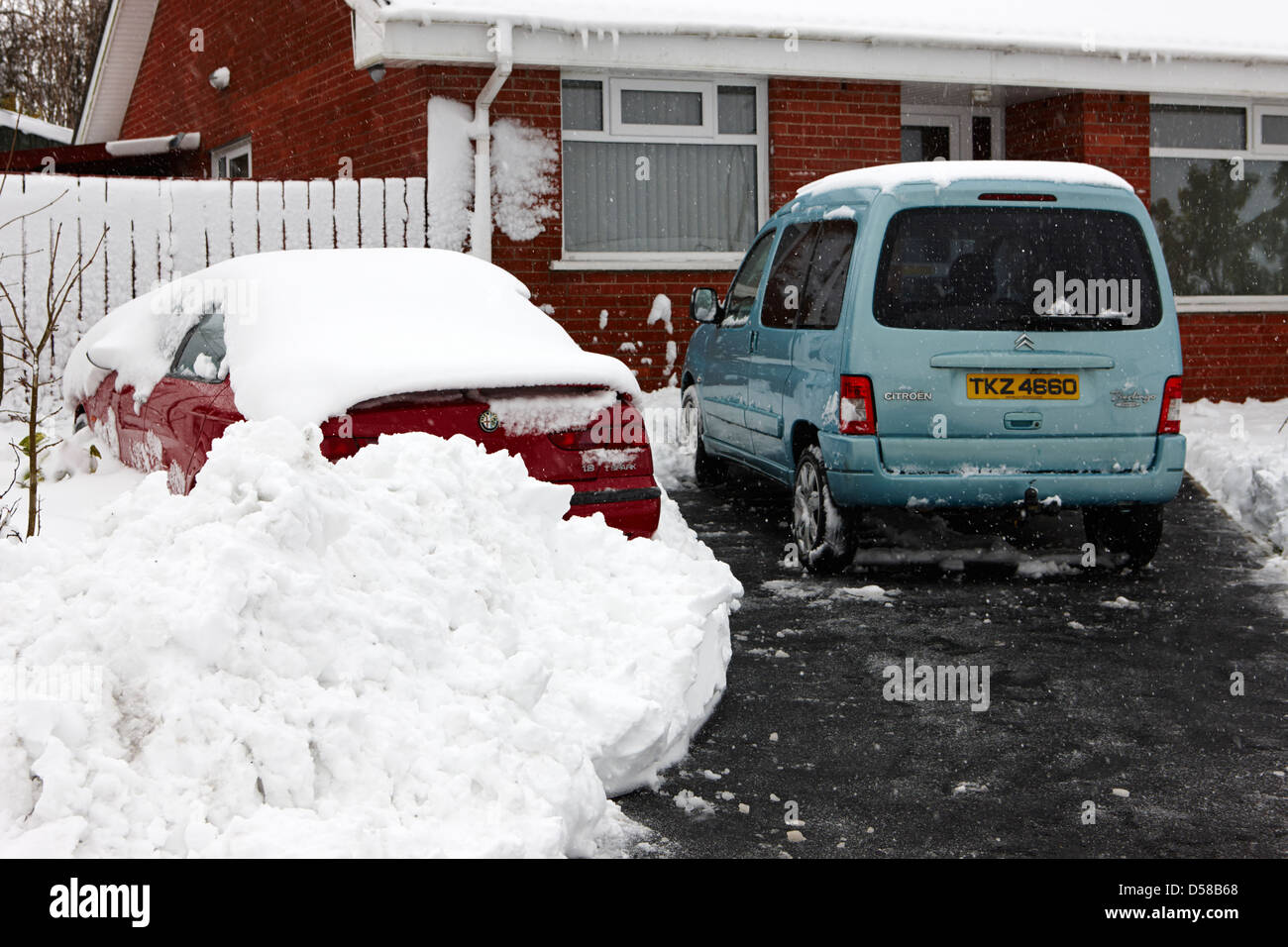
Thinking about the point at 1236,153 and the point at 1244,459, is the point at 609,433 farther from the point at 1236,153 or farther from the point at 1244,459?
the point at 1236,153

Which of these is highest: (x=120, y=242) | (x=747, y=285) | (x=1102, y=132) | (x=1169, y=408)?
(x=1102, y=132)

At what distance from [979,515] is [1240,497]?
2414 mm

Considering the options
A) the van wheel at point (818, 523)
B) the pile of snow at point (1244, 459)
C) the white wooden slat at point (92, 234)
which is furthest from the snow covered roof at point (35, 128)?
the van wheel at point (818, 523)

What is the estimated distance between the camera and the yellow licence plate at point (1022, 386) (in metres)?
7.01

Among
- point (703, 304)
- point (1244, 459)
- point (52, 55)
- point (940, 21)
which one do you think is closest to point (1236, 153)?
point (940, 21)

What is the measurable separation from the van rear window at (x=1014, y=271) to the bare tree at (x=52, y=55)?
29539mm

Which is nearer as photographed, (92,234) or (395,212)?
(92,234)

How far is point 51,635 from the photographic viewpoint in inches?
145

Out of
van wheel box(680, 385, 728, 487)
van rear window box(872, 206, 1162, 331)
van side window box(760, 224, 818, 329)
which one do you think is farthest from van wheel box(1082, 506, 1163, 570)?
van wheel box(680, 385, 728, 487)

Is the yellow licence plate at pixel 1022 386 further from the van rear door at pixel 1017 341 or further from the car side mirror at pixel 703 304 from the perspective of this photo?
the car side mirror at pixel 703 304

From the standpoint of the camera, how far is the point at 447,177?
12266 mm

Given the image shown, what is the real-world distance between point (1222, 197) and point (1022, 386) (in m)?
9.36

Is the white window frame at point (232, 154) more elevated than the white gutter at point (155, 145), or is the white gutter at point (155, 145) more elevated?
the white gutter at point (155, 145)

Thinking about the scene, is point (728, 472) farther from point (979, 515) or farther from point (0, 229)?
point (0, 229)
